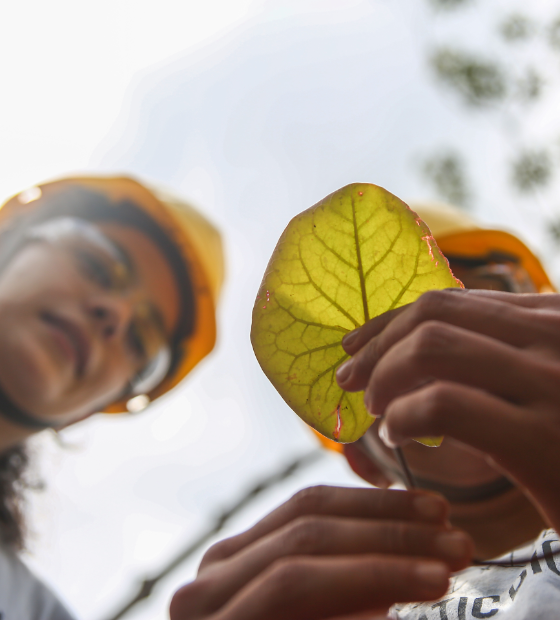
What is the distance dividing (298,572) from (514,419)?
28cm

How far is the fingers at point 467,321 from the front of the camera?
1.44 ft

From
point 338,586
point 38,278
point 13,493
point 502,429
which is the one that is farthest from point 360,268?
point 13,493

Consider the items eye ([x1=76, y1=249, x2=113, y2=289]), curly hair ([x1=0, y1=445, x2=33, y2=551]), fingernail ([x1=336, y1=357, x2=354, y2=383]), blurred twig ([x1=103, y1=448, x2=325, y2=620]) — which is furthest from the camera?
eye ([x1=76, y1=249, x2=113, y2=289])

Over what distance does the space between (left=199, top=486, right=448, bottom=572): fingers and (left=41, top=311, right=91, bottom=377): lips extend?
1659 mm

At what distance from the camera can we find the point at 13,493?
2295 mm

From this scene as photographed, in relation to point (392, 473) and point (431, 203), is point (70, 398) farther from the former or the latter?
point (431, 203)

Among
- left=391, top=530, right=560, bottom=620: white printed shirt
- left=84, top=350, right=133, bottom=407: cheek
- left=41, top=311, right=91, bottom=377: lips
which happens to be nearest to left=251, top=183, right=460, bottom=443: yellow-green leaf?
left=391, top=530, right=560, bottom=620: white printed shirt

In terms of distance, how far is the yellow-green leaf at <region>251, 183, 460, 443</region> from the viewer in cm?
54

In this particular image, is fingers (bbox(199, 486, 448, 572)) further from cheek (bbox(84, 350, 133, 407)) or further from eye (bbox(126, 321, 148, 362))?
eye (bbox(126, 321, 148, 362))

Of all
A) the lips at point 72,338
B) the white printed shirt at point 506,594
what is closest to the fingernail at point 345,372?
the white printed shirt at point 506,594

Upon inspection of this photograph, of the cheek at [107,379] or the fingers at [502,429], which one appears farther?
the cheek at [107,379]

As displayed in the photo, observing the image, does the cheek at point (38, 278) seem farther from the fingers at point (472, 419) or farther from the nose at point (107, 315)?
the fingers at point (472, 419)

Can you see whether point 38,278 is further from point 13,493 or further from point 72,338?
point 13,493

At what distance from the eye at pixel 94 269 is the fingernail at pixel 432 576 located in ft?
7.60
